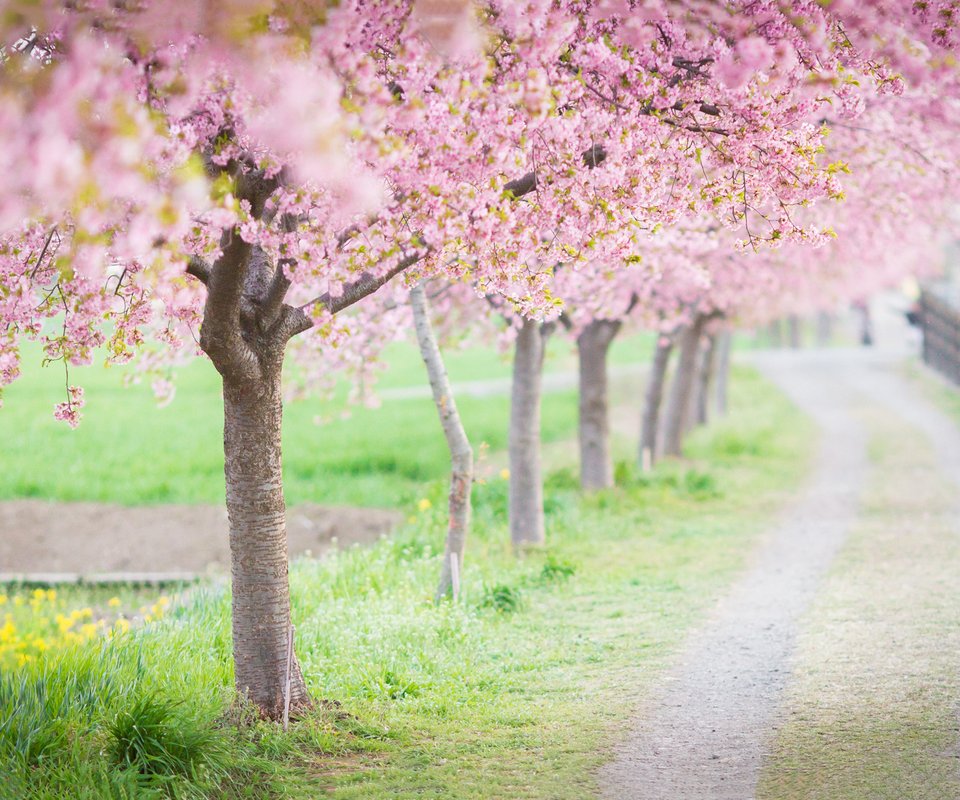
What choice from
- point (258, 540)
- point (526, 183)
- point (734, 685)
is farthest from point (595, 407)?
point (258, 540)

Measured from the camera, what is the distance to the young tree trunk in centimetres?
1066

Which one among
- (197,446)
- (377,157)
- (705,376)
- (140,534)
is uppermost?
(377,157)

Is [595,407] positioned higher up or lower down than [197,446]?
higher up

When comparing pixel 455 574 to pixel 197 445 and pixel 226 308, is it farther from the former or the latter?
pixel 197 445

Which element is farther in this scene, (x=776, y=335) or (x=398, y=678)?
(x=776, y=335)

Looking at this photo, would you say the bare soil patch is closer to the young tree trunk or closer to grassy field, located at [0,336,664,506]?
grassy field, located at [0,336,664,506]

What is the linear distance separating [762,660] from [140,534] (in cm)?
1041

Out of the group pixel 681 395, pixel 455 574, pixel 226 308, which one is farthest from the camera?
pixel 681 395

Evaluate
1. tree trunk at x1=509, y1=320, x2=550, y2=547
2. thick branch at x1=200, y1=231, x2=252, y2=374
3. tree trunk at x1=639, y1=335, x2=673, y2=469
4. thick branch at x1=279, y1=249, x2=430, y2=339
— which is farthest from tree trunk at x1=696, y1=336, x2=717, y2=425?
thick branch at x1=200, y1=231, x2=252, y2=374

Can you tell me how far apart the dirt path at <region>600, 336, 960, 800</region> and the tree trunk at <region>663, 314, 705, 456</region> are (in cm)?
321

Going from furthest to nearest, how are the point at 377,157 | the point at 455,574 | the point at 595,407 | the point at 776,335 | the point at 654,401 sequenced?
the point at 776,335 → the point at 654,401 → the point at 595,407 → the point at 455,574 → the point at 377,157

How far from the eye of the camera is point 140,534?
52.1 ft

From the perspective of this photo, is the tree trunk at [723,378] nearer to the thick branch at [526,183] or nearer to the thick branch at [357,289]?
the thick branch at [526,183]

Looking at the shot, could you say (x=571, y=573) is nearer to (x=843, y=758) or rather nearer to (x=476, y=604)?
(x=476, y=604)
